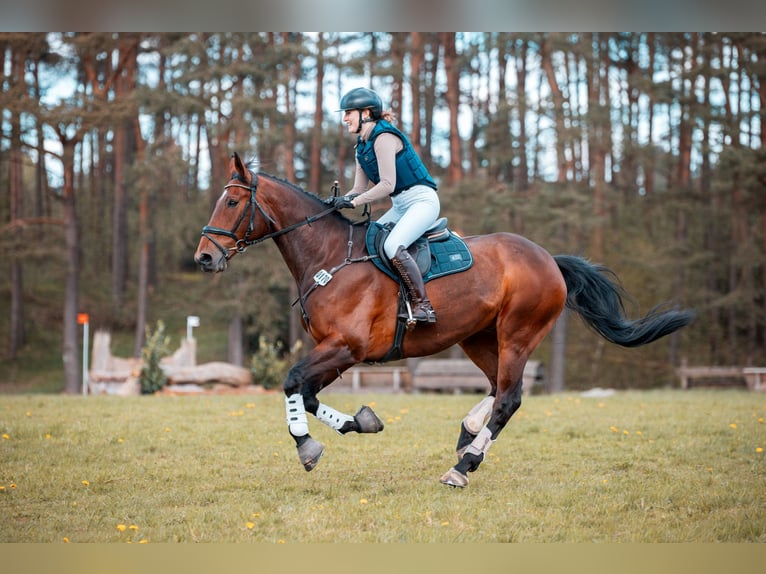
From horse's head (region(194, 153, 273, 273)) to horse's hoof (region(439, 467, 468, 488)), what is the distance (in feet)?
7.04

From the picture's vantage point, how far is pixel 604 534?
4.79 m

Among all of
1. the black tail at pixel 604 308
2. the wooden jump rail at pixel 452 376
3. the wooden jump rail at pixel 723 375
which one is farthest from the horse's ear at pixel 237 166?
the wooden jump rail at pixel 723 375

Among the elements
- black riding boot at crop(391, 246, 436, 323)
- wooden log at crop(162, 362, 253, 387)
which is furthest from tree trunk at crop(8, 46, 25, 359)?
black riding boot at crop(391, 246, 436, 323)

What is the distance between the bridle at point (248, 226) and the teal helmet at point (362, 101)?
74cm

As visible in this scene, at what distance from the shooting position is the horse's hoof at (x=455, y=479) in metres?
5.86

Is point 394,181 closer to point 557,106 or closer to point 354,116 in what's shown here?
point 354,116

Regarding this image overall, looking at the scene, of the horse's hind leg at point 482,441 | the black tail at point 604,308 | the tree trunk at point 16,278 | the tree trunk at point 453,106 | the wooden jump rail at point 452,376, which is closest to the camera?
the horse's hind leg at point 482,441

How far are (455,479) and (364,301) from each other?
141 cm

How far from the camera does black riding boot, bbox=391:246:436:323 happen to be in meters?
5.84

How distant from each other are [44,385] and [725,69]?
20070mm

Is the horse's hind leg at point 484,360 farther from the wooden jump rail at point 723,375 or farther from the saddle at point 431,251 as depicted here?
the wooden jump rail at point 723,375

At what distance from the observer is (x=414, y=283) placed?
231 inches

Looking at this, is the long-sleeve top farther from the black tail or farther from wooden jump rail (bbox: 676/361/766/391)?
wooden jump rail (bbox: 676/361/766/391)
